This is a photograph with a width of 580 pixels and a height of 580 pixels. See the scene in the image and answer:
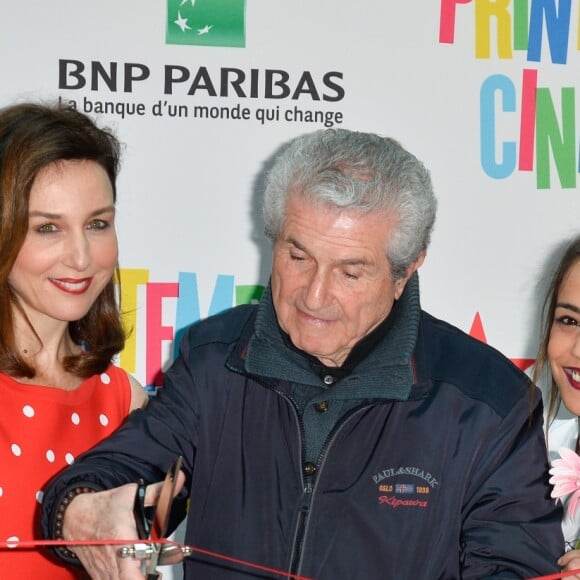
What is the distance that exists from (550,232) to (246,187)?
91 centimetres

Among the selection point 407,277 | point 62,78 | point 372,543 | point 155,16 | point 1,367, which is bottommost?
point 372,543

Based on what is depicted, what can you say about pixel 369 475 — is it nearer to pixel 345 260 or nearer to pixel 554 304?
pixel 345 260

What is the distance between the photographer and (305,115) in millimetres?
2932

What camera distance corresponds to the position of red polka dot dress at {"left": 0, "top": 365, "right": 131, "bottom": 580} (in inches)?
82.4

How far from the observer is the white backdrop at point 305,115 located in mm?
2852

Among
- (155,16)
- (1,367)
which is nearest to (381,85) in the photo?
(155,16)

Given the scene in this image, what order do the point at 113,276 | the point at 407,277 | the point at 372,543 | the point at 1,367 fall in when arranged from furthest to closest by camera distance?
the point at 113,276, the point at 1,367, the point at 407,277, the point at 372,543

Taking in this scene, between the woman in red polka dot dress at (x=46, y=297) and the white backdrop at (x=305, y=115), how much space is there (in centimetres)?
55

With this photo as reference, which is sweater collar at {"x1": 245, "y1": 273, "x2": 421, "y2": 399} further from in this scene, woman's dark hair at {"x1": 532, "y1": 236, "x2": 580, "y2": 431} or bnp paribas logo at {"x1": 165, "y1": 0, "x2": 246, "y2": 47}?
bnp paribas logo at {"x1": 165, "y1": 0, "x2": 246, "y2": 47}

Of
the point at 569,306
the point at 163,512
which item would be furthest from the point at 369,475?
the point at 569,306

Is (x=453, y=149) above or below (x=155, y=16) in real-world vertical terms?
below

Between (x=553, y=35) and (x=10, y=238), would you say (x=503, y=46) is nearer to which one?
(x=553, y=35)

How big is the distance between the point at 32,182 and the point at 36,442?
1.80 feet

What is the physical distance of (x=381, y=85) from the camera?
2.96 metres
